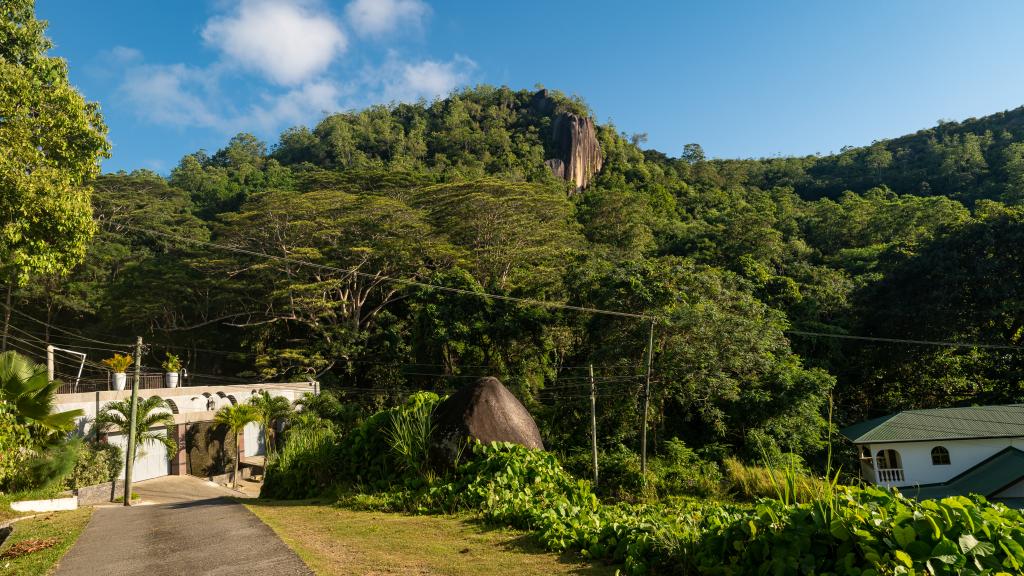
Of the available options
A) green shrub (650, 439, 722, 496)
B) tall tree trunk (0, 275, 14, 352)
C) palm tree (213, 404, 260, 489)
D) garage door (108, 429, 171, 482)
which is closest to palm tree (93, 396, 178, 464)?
garage door (108, 429, 171, 482)

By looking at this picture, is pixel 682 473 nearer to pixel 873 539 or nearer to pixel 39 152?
pixel 873 539

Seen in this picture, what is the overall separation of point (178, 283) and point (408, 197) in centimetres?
1550

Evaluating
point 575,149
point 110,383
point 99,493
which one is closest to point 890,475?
point 99,493

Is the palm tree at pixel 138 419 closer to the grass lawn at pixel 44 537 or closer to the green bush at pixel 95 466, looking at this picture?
the green bush at pixel 95 466

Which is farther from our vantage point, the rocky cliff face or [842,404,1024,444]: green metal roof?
the rocky cliff face

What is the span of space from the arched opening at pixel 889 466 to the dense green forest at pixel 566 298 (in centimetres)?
227

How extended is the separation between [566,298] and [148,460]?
1785cm

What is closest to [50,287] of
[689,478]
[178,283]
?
[178,283]

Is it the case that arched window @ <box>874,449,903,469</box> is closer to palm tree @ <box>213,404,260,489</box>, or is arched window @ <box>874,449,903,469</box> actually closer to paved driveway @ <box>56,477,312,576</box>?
paved driveway @ <box>56,477,312,576</box>

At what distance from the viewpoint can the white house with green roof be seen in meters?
22.1

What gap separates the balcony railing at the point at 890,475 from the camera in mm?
23233

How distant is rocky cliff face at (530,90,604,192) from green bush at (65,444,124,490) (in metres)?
60.9

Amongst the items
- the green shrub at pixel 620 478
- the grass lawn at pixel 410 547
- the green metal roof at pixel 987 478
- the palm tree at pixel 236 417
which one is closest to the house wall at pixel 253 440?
the palm tree at pixel 236 417

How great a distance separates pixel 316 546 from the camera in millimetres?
6133
